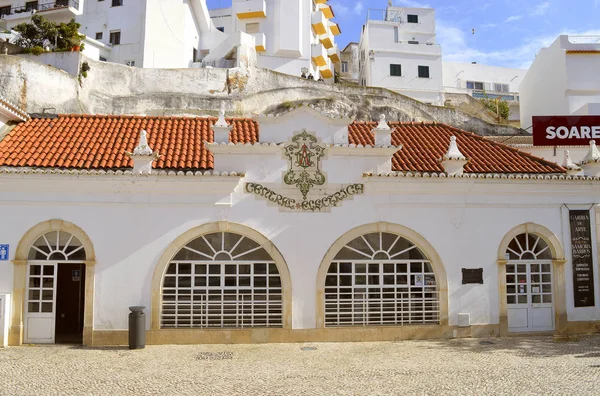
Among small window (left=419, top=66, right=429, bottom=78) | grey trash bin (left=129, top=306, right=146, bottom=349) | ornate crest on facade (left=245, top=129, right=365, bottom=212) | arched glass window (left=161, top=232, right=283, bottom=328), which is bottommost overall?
grey trash bin (left=129, top=306, right=146, bottom=349)

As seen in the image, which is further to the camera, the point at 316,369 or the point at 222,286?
the point at 222,286

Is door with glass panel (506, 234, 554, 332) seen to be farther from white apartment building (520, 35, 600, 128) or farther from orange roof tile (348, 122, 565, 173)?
white apartment building (520, 35, 600, 128)

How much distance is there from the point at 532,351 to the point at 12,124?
14.4m

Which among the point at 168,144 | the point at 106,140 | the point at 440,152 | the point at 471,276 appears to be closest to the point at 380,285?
the point at 471,276

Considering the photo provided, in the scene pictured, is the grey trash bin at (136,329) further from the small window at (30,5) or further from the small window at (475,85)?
the small window at (475,85)

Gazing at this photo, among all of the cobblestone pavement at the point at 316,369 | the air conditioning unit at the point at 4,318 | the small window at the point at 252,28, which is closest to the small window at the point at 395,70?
the small window at the point at 252,28

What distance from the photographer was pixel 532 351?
10.8 metres

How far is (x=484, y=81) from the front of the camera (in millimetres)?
44469

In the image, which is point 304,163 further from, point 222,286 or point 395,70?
point 395,70

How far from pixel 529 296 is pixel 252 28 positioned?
3062 centimetres

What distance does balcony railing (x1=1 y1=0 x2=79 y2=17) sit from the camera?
116 feet

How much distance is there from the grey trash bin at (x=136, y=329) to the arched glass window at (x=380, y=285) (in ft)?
14.1

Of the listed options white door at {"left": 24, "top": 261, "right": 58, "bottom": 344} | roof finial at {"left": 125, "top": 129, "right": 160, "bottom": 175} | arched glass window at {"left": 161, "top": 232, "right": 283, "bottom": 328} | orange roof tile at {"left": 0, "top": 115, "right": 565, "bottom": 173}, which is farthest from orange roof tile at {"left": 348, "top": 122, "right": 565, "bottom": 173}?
white door at {"left": 24, "top": 261, "right": 58, "bottom": 344}

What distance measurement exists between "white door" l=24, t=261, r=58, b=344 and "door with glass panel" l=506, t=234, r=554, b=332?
36.6 ft
